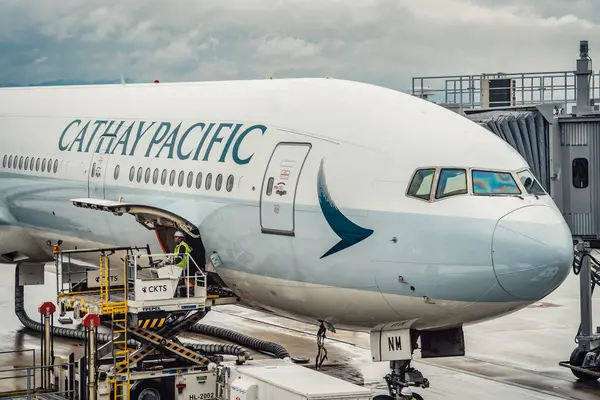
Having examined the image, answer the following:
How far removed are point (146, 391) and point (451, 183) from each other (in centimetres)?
721

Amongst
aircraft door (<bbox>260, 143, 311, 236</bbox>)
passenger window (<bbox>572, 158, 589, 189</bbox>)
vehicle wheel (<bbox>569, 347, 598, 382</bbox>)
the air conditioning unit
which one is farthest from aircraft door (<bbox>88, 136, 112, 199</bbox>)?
the air conditioning unit

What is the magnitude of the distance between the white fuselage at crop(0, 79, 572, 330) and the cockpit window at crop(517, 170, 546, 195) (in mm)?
138

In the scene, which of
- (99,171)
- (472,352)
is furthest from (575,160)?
(99,171)

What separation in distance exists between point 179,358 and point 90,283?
2.62m

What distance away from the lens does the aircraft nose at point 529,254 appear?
16734 millimetres

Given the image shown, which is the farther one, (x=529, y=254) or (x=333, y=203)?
(x=333, y=203)

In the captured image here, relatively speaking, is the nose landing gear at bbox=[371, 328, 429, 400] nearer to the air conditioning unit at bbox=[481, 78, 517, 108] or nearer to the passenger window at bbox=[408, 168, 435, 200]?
the passenger window at bbox=[408, 168, 435, 200]

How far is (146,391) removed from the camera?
20891 mm

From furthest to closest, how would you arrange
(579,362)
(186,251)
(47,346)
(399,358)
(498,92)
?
1. (498,92)
2. (579,362)
3. (47,346)
4. (186,251)
5. (399,358)

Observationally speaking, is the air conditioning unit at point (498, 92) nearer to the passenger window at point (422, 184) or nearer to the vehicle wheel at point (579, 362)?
the vehicle wheel at point (579, 362)

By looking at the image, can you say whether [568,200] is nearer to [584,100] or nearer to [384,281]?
[584,100]

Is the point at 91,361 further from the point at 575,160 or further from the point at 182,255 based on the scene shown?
the point at 575,160

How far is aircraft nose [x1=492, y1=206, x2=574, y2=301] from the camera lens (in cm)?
1673

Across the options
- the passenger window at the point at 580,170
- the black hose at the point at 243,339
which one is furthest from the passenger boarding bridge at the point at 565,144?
the black hose at the point at 243,339
